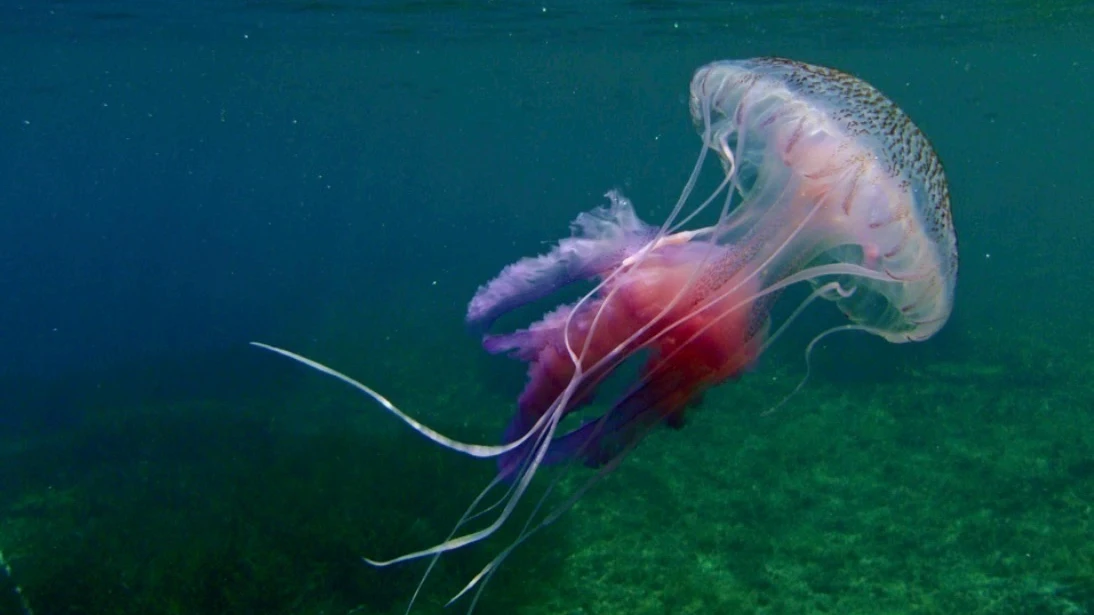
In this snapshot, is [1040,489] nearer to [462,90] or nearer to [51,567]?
[51,567]

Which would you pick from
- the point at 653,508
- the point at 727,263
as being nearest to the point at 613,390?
the point at 653,508

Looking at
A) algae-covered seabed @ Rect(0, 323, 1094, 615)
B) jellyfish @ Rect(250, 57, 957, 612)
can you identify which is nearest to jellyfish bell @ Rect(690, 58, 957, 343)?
jellyfish @ Rect(250, 57, 957, 612)

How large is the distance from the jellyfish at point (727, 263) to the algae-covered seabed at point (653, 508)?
3002 millimetres

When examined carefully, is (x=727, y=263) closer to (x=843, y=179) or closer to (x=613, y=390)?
(x=843, y=179)

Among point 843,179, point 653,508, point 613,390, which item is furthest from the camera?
point 613,390

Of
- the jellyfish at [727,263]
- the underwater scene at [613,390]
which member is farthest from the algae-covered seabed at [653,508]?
the jellyfish at [727,263]

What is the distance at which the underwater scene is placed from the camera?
2402 millimetres

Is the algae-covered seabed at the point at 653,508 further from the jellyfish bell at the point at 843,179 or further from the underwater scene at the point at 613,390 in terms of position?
the jellyfish bell at the point at 843,179

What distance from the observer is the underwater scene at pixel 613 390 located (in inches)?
94.6

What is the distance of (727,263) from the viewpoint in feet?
7.86

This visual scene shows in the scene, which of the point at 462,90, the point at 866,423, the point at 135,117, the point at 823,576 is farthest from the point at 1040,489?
the point at 135,117

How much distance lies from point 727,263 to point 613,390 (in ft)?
25.1

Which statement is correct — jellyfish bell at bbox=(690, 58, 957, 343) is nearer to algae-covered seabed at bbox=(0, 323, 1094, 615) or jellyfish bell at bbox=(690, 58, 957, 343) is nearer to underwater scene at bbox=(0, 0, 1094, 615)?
underwater scene at bbox=(0, 0, 1094, 615)

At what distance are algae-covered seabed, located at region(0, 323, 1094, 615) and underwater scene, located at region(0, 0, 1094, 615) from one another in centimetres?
4
